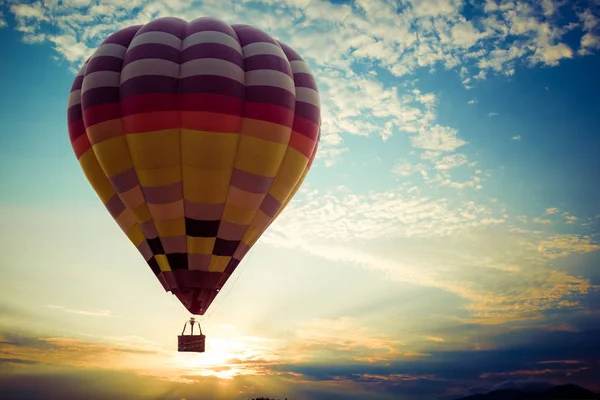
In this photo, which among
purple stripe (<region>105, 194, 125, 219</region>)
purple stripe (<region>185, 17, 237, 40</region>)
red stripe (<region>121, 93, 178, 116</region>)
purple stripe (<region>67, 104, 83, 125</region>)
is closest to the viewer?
red stripe (<region>121, 93, 178, 116</region>)

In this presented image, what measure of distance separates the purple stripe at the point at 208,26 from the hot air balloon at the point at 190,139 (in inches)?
1.2

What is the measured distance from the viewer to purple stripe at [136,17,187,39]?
1412cm

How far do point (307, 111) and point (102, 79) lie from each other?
5.49m

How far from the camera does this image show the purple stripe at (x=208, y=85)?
1321 centimetres

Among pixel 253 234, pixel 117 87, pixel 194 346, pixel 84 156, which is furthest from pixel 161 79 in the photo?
pixel 194 346

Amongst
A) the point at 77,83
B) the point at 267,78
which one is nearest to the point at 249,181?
the point at 267,78

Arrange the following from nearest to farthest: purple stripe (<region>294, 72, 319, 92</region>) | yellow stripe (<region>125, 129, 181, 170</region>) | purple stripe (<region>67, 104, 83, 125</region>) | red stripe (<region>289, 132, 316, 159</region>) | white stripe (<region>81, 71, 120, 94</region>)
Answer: yellow stripe (<region>125, 129, 181, 170</region>) < white stripe (<region>81, 71, 120, 94</region>) < red stripe (<region>289, 132, 316, 159</region>) < purple stripe (<region>67, 104, 83, 125</region>) < purple stripe (<region>294, 72, 319, 92</region>)

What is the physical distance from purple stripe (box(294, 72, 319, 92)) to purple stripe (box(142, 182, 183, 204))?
4.41 meters

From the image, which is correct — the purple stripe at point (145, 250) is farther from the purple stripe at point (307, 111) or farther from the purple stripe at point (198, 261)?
the purple stripe at point (307, 111)

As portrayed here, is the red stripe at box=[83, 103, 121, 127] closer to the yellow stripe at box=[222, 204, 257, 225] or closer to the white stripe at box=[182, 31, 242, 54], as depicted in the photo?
the white stripe at box=[182, 31, 242, 54]

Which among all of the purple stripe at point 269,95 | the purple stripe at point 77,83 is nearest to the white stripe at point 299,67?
the purple stripe at point 269,95

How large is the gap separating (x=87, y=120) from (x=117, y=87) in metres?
1.23

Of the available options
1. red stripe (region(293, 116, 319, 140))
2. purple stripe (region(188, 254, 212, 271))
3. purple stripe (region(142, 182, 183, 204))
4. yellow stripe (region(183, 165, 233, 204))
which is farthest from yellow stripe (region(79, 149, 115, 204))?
red stripe (region(293, 116, 319, 140))

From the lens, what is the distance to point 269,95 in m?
13.8
